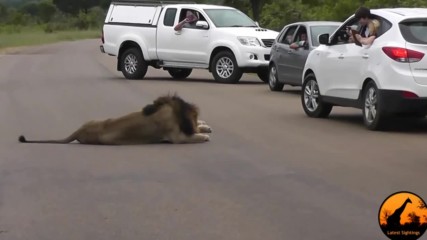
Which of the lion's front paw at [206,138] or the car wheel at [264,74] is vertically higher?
the lion's front paw at [206,138]

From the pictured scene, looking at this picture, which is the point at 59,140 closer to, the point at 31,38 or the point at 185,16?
the point at 185,16

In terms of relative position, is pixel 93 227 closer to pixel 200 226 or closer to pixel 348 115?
pixel 200 226

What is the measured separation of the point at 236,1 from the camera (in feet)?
171

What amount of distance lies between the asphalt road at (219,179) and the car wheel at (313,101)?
7.3 inches

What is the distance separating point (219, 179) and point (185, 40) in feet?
50.9

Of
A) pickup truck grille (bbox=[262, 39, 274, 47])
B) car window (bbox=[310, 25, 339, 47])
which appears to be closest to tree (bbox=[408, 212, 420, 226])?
car window (bbox=[310, 25, 339, 47])

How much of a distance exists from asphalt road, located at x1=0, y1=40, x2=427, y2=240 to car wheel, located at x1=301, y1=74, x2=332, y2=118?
18 cm

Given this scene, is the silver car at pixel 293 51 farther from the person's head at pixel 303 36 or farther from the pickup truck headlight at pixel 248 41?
the pickup truck headlight at pixel 248 41

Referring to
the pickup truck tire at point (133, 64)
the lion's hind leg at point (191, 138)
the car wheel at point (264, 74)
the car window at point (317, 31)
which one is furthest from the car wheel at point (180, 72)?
the lion's hind leg at point (191, 138)

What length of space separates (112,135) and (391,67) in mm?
3850

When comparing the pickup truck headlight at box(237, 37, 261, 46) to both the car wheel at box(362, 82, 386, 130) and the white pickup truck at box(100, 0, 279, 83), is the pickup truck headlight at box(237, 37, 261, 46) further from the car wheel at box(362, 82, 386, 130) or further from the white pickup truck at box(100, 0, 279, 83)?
the car wheel at box(362, 82, 386, 130)

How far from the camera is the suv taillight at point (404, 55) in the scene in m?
12.3

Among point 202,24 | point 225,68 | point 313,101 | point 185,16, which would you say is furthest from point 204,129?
point 185,16

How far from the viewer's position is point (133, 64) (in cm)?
2547
